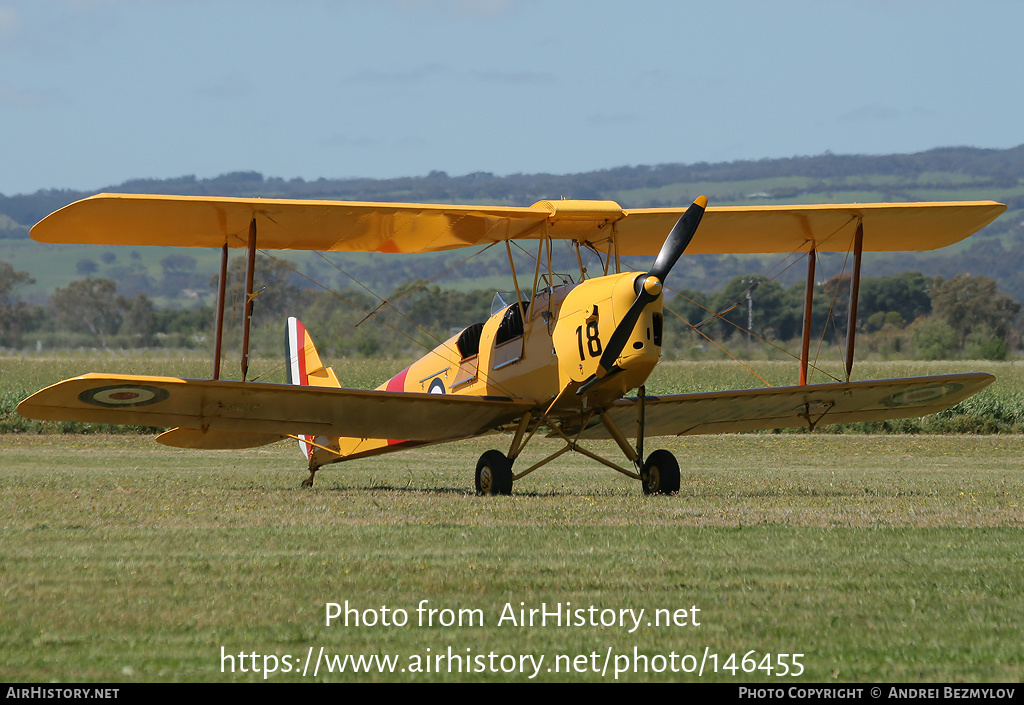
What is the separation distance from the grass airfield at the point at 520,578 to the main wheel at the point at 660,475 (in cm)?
28

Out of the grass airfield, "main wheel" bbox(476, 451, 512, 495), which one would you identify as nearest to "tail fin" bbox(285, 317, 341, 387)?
the grass airfield

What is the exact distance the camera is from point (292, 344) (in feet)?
56.2

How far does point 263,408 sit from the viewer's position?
484 inches

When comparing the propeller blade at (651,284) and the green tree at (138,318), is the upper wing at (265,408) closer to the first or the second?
the propeller blade at (651,284)

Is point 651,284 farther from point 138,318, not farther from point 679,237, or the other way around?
point 138,318

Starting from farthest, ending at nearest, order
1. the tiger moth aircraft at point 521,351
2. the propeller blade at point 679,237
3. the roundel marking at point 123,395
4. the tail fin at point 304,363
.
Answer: the tail fin at point 304,363 < the tiger moth aircraft at point 521,351 < the propeller blade at point 679,237 < the roundel marking at point 123,395

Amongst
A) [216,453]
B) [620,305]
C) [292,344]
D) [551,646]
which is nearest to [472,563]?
[551,646]

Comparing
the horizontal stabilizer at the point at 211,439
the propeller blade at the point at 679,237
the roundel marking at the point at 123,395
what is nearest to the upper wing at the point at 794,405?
the propeller blade at the point at 679,237

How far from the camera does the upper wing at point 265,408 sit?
445 inches

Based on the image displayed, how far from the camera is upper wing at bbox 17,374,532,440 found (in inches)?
445

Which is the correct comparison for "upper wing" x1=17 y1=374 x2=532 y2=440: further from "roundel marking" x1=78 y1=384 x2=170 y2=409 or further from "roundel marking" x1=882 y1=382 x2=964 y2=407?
"roundel marking" x1=882 y1=382 x2=964 y2=407

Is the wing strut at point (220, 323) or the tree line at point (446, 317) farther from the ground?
the wing strut at point (220, 323)

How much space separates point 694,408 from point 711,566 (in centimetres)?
714

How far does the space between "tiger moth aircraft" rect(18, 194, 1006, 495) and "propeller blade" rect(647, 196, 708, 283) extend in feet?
0.05
